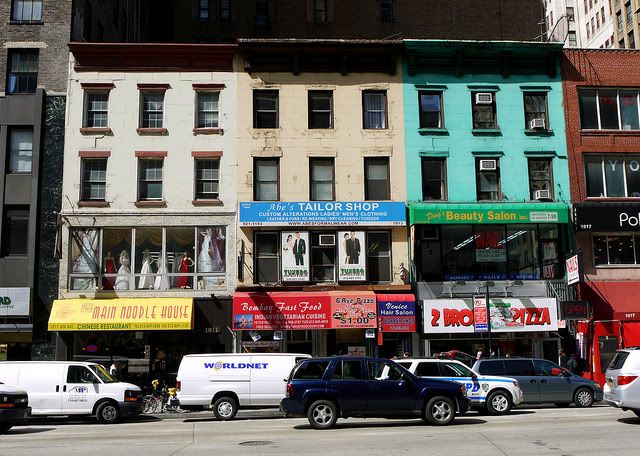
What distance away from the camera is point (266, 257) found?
2864 cm

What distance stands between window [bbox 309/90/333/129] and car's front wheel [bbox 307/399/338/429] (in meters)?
15.8

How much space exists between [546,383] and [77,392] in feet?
46.5

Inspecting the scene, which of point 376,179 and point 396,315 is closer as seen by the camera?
point 396,315

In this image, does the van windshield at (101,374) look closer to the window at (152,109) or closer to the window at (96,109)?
the window at (152,109)

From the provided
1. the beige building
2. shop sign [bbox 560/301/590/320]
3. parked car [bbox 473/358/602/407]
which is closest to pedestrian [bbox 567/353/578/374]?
shop sign [bbox 560/301/590/320]

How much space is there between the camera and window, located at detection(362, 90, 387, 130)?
3002 centimetres

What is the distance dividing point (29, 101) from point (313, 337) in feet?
49.5

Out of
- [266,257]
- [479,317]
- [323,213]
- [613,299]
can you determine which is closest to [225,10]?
[323,213]

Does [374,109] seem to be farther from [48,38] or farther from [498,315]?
[48,38]

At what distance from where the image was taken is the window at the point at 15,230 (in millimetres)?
27953

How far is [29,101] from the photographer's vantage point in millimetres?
28641

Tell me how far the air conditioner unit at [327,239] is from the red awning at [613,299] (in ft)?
34.0

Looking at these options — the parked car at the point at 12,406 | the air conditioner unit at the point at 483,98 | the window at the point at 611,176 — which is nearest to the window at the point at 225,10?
the air conditioner unit at the point at 483,98

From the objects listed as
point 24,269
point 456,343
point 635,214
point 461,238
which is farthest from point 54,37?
point 635,214
